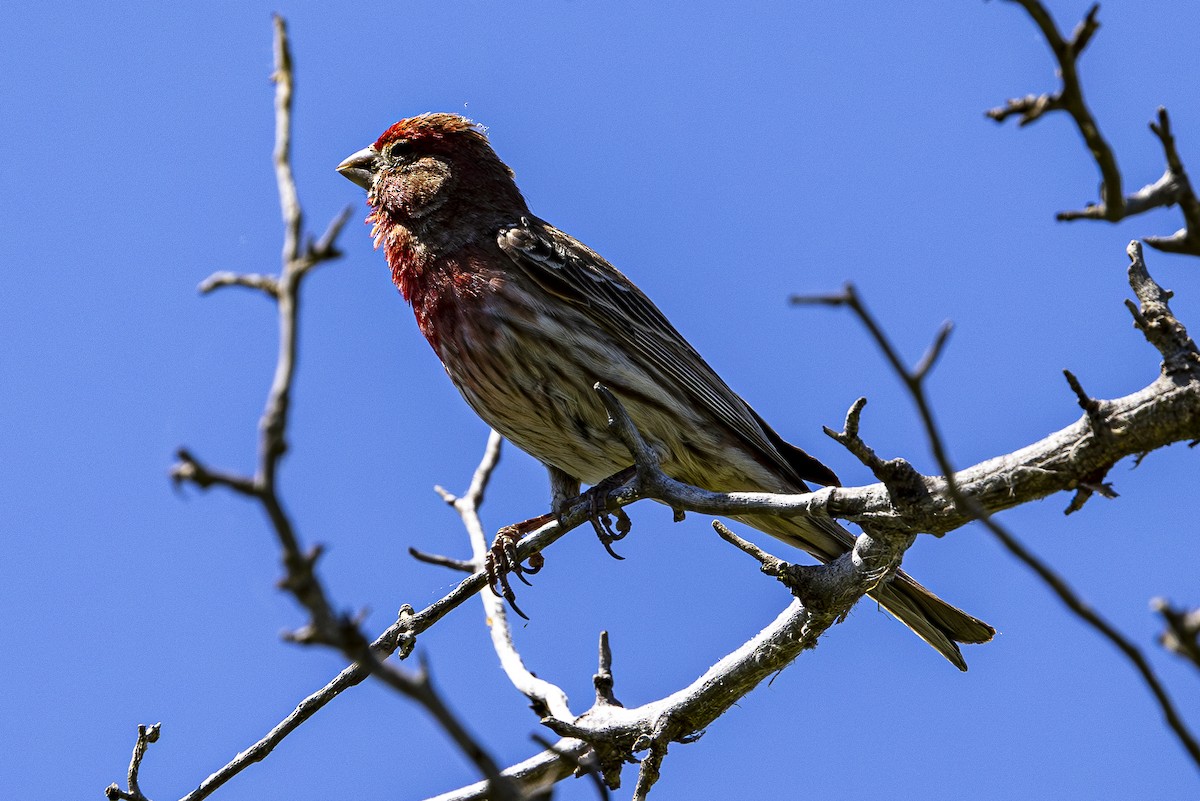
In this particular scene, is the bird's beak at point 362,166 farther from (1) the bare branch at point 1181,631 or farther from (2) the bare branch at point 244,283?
(1) the bare branch at point 1181,631

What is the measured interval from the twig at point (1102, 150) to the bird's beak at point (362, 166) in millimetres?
5195

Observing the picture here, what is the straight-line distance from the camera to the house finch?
6.62 m

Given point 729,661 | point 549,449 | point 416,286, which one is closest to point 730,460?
point 549,449

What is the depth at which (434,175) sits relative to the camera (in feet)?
24.7

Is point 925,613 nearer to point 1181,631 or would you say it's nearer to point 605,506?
point 605,506

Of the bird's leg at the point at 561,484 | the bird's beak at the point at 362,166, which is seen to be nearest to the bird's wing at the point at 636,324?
the bird's leg at the point at 561,484

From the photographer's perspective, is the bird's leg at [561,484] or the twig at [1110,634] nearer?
the twig at [1110,634]

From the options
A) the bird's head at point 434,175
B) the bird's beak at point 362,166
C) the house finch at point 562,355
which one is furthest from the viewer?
the bird's beak at point 362,166

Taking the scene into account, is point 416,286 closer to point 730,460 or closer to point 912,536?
point 730,460

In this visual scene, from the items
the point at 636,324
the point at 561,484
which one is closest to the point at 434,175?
the point at 636,324

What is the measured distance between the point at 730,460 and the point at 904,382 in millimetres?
4481

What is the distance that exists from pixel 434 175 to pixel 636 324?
1.53 metres

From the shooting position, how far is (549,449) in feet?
22.4

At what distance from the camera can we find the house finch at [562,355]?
6621 mm
